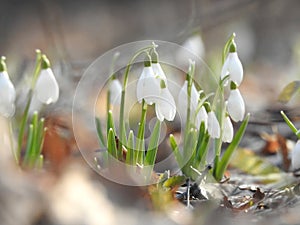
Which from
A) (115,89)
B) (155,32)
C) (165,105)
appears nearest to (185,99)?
(165,105)

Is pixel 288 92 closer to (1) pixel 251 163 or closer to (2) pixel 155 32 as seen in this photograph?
(1) pixel 251 163

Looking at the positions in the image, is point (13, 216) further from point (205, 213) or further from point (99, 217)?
point (205, 213)

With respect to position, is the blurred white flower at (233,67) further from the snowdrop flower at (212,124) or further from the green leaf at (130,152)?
the green leaf at (130,152)

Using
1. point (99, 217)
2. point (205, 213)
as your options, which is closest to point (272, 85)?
point (205, 213)

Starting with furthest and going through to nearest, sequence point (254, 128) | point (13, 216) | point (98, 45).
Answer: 1. point (98, 45)
2. point (254, 128)
3. point (13, 216)

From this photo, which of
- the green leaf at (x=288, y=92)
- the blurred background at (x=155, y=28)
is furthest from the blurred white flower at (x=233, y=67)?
the blurred background at (x=155, y=28)

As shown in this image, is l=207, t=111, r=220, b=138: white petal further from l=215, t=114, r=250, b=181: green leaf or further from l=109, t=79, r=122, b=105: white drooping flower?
l=109, t=79, r=122, b=105: white drooping flower
